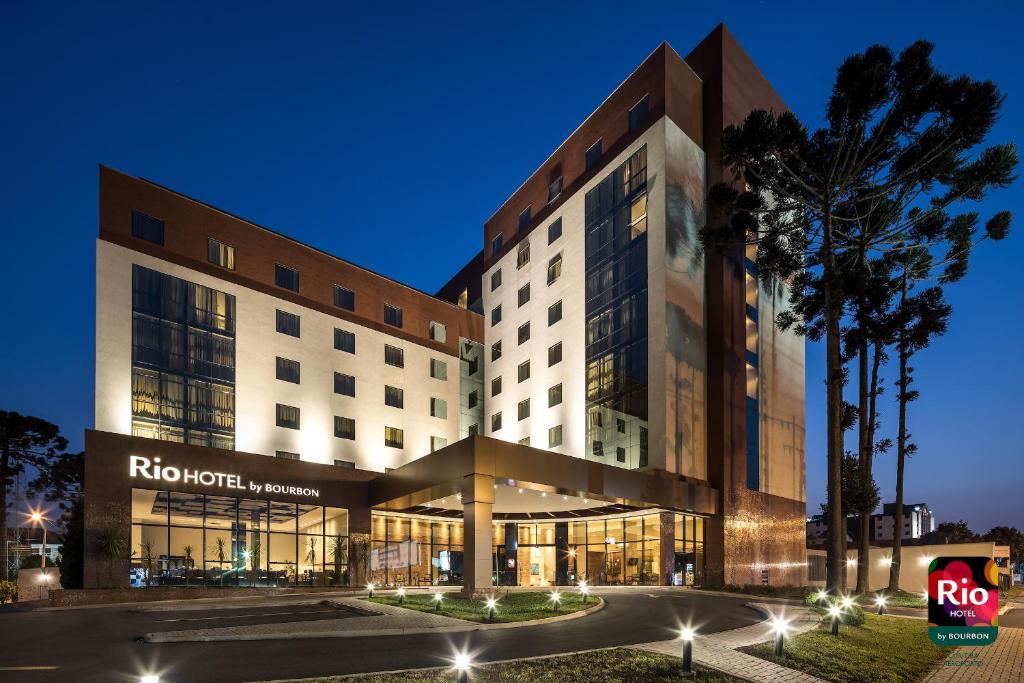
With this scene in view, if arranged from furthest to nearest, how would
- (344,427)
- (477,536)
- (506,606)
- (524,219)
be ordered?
(524,219) < (344,427) < (477,536) < (506,606)

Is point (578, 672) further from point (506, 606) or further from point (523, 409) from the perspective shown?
point (523, 409)

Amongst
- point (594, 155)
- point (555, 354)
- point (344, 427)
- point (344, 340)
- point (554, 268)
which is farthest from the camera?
point (554, 268)

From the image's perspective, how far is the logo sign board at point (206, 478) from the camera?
35062 millimetres

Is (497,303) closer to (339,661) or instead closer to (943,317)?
(943,317)

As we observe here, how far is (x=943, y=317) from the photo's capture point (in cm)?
3753

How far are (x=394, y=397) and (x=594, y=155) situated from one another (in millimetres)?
21703

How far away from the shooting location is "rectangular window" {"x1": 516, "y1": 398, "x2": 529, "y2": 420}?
5350 centimetres

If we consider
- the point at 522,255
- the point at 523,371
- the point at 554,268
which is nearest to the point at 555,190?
the point at 522,255

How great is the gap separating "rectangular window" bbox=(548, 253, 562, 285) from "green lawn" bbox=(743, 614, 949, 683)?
3493 cm

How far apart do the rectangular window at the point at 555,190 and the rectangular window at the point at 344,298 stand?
16328 mm

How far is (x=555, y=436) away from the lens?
4959 centimetres

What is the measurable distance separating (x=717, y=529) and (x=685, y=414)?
6592 millimetres

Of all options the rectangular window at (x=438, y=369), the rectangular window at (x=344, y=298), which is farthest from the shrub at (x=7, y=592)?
the rectangular window at (x=438, y=369)

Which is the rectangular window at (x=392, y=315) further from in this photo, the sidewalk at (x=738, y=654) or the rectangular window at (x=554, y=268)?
the sidewalk at (x=738, y=654)
